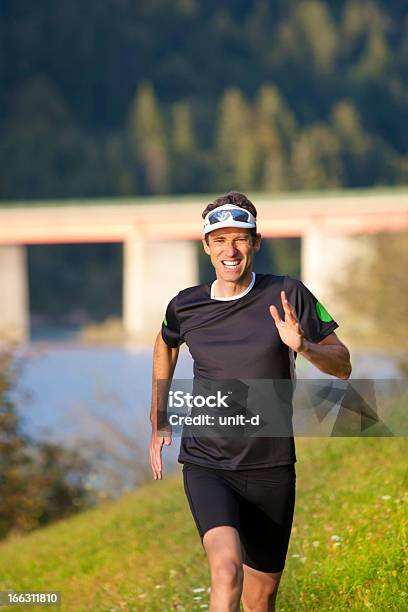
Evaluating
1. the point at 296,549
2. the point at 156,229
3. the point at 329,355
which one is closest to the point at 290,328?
the point at 329,355

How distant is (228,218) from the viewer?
5832 millimetres

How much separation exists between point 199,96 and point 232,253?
133 meters

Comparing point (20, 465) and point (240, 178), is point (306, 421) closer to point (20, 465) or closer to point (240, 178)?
point (20, 465)

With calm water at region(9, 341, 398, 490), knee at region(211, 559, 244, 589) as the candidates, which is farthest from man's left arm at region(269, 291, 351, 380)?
calm water at region(9, 341, 398, 490)

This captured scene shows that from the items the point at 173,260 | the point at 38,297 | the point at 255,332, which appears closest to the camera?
the point at 255,332

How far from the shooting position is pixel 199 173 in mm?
114500

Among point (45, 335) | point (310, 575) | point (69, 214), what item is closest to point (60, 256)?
point (45, 335)

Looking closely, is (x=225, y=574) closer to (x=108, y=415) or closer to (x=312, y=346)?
(x=312, y=346)

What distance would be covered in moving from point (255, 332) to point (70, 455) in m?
13.2

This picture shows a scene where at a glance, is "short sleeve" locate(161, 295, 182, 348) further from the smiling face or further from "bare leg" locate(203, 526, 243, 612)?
"bare leg" locate(203, 526, 243, 612)

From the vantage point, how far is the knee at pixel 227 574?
5.26 meters

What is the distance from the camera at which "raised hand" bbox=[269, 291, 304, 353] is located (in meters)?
5.39

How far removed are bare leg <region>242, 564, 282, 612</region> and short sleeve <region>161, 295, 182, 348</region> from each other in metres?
1.03

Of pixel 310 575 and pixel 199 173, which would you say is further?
pixel 199 173
